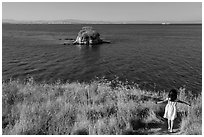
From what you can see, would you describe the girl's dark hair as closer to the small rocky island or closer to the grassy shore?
the grassy shore

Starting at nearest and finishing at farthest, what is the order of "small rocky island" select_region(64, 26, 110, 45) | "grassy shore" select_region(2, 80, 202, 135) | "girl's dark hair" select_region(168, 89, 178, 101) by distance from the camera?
"grassy shore" select_region(2, 80, 202, 135) → "girl's dark hair" select_region(168, 89, 178, 101) → "small rocky island" select_region(64, 26, 110, 45)

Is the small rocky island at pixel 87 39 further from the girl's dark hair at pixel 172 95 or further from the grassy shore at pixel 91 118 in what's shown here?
the girl's dark hair at pixel 172 95

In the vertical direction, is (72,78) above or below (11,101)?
below

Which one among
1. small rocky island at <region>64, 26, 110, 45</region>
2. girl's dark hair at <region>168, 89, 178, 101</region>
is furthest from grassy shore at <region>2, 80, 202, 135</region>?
small rocky island at <region>64, 26, 110, 45</region>

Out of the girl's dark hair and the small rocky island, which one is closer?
the girl's dark hair

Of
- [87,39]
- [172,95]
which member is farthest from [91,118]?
[87,39]

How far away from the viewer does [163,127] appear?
7.32 meters

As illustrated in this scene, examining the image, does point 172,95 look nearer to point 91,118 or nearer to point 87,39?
point 91,118

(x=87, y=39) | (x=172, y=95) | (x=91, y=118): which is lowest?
(x=91, y=118)

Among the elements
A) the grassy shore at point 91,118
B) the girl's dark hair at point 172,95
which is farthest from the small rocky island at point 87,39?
the girl's dark hair at point 172,95

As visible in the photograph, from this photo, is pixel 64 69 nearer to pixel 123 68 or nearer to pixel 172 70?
pixel 123 68

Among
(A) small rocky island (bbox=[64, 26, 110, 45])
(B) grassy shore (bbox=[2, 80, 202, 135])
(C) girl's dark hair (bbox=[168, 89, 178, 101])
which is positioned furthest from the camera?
(A) small rocky island (bbox=[64, 26, 110, 45])

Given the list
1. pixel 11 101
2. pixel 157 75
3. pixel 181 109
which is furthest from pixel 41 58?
pixel 181 109

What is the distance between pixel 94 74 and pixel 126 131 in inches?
914
